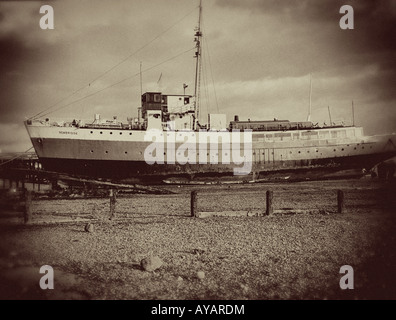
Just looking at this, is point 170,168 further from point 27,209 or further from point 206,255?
point 206,255

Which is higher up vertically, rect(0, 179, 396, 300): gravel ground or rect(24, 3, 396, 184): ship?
rect(24, 3, 396, 184): ship

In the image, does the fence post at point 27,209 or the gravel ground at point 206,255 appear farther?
the fence post at point 27,209

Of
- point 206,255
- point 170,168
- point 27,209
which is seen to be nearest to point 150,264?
point 206,255

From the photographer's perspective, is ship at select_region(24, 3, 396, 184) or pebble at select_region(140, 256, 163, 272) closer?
pebble at select_region(140, 256, 163, 272)

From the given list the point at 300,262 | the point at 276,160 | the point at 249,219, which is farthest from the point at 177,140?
the point at 300,262

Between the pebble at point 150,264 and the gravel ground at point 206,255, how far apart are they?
4.2 inches

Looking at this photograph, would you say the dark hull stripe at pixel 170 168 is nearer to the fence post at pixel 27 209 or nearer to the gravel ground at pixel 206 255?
the gravel ground at pixel 206 255

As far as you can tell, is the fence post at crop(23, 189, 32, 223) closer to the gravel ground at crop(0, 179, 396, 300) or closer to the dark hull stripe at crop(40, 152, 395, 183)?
the gravel ground at crop(0, 179, 396, 300)

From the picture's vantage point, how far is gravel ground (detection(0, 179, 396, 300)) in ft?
18.0

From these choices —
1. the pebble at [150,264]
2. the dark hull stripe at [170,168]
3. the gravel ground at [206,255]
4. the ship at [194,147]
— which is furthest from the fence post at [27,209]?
the dark hull stripe at [170,168]

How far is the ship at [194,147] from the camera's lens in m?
25.2

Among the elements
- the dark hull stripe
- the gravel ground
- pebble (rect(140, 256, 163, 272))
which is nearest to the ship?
the dark hull stripe

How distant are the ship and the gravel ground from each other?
14266 mm
